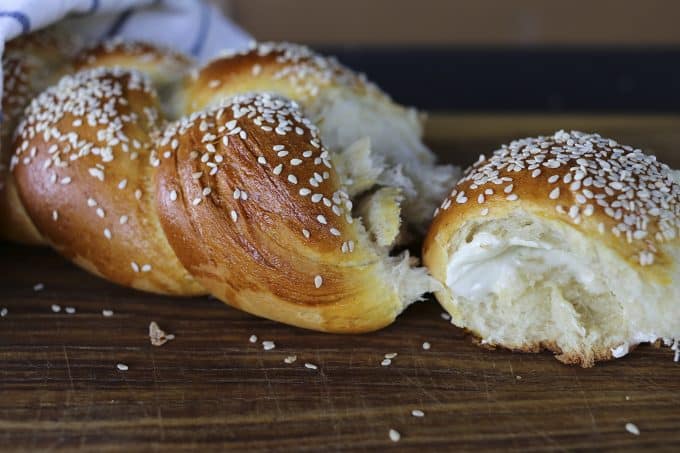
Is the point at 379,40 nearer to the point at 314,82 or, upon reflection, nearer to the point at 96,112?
the point at 314,82

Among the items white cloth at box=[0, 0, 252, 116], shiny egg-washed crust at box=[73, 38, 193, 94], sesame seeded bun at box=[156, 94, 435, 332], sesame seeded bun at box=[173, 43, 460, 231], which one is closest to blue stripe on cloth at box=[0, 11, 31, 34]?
white cloth at box=[0, 0, 252, 116]

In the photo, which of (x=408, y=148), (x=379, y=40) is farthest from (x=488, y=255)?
(x=379, y=40)

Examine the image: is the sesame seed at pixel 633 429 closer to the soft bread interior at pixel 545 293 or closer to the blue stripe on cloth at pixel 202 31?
the soft bread interior at pixel 545 293

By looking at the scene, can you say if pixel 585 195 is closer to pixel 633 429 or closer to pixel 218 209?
pixel 633 429

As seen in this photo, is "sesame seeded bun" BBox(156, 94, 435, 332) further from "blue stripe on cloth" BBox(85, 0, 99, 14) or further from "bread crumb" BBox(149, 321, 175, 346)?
"blue stripe on cloth" BBox(85, 0, 99, 14)

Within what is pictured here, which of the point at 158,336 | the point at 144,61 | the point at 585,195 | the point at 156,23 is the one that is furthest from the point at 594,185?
the point at 156,23

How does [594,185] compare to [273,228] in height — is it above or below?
above
